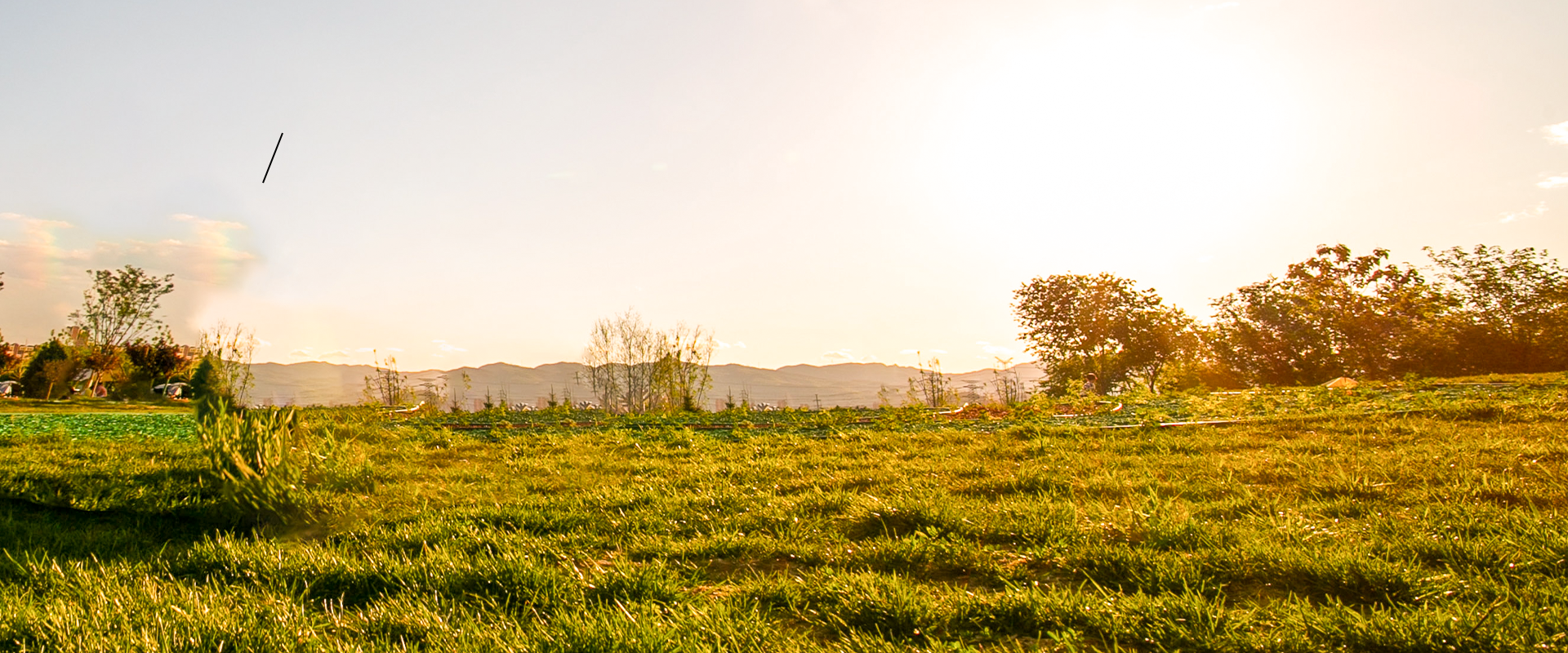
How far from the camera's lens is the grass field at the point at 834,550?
2.45 meters

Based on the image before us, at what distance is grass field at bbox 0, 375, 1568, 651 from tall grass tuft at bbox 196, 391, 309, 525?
0.13 meters

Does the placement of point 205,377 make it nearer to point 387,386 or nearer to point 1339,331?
point 387,386

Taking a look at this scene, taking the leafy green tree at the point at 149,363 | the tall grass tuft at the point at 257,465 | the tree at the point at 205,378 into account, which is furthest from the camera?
the leafy green tree at the point at 149,363

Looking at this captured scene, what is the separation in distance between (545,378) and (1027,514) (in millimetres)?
134253

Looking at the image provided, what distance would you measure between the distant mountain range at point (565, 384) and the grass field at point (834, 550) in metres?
2.73

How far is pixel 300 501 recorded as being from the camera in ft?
14.6

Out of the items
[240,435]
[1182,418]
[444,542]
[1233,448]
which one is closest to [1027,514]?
[444,542]

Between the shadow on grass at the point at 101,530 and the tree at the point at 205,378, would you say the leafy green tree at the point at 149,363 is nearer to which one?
the tree at the point at 205,378

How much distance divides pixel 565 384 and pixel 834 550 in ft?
65.2

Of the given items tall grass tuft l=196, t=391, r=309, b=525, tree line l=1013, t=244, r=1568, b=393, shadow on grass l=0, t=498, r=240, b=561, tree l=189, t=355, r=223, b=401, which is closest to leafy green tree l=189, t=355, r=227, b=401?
tree l=189, t=355, r=223, b=401

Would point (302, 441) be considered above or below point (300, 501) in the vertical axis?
above

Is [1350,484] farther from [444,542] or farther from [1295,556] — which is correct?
[444,542]

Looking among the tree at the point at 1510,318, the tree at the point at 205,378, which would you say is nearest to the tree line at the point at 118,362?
the tree at the point at 205,378

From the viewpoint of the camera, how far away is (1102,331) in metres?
28.2
